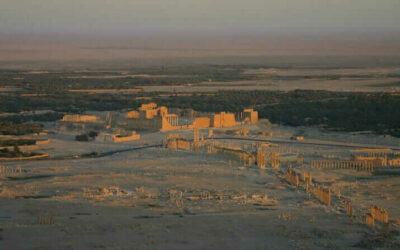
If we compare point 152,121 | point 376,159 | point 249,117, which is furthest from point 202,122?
point 376,159

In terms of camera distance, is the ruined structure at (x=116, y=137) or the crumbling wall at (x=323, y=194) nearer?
the crumbling wall at (x=323, y=194)

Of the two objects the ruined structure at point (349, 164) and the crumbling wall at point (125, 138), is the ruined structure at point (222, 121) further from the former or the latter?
the ruined structure at point (349, 164)

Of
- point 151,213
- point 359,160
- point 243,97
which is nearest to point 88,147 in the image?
point 359,160

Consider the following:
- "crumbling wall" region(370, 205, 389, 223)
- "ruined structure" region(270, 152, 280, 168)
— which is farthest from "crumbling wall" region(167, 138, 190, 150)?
"crumbling wall" region(370, 205, 389, 223)

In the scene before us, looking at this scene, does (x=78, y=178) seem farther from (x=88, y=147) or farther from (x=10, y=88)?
(x=10, y=88)

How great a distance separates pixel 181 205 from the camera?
18.8 m

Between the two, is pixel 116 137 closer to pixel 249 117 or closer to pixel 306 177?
pixel 249 117

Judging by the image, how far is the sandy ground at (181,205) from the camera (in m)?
15.8

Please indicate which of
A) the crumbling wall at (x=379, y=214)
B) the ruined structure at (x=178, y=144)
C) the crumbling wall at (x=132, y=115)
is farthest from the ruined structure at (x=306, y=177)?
the crumbling wall at (x=132, y=115)

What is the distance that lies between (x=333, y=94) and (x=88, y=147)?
2853 centimetres

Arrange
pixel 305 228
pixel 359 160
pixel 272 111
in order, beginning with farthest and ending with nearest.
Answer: pixel 272 111, pixel 359 160, pixel 305 228

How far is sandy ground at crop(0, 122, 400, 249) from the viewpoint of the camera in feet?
51.7

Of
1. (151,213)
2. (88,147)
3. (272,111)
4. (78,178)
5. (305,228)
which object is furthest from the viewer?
(272,111)

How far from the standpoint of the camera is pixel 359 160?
25.3m
